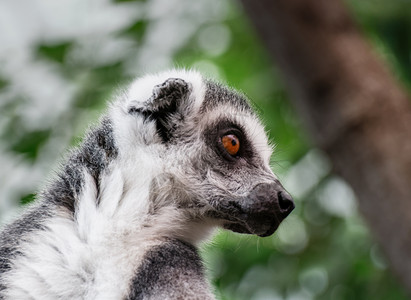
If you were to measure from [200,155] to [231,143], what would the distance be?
0.16m

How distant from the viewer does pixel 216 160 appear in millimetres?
3131

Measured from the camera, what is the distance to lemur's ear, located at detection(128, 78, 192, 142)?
Result: 314 cm

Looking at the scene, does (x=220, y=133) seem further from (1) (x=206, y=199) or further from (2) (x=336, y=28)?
(2) (x=336, y=28)

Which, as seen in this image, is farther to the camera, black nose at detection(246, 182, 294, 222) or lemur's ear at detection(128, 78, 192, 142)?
lemur's ear at detection(128, 78, 192, 142)

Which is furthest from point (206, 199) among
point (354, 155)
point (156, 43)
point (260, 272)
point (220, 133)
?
point (260, 272)

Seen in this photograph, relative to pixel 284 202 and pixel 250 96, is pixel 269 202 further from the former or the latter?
pixel 250 96

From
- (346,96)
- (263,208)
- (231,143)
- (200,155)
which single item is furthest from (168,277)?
(346,96)

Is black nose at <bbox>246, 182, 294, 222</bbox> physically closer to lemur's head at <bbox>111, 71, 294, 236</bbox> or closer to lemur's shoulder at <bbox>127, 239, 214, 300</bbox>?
lemur's head at <bbox>111, 71, 294, 236</bbox>

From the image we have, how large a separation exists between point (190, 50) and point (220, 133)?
60.6 inches

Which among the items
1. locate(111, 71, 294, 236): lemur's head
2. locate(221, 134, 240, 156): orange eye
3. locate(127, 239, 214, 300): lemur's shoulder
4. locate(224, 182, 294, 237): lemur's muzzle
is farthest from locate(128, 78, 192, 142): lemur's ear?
locate(127, 239, 214, 300): lemur's shoulder

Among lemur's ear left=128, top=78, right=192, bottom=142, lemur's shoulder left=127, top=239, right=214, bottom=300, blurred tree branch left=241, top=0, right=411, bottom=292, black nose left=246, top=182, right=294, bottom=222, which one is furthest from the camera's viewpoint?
blurred tree branch left=241, top=0, right=411, bottom=292

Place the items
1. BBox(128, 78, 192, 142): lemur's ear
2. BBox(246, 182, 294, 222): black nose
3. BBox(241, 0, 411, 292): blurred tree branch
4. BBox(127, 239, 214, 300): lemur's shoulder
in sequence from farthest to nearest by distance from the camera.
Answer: BBox(241, 0, 411, 292): blurred tree branch < BBox(128, 78, 192, 142): lemur's ear < BBox(246, 182, 294, 222): black nose < BBox(127, 239, 214, 300): lemur's shoulder

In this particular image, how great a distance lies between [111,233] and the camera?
8.96 feet

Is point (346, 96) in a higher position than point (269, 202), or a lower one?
higher
